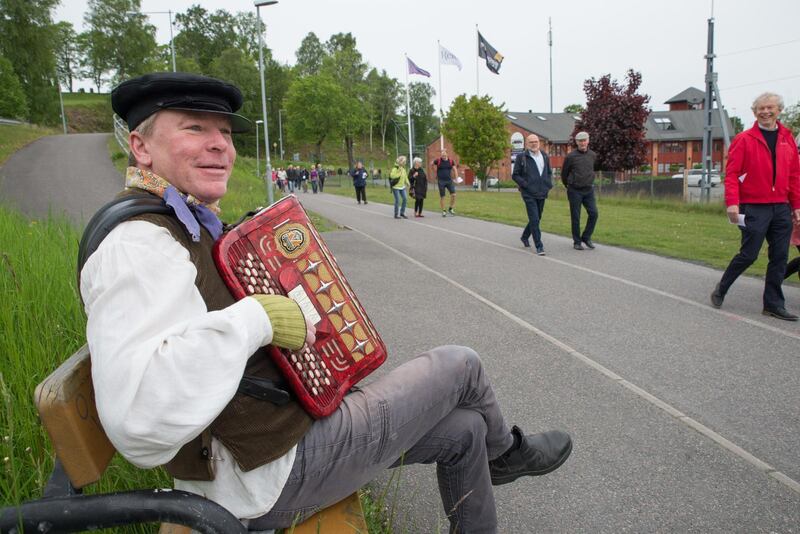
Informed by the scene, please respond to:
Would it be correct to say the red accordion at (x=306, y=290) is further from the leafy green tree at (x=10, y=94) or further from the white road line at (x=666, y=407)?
the leafy green tree at (x=10, y=94)

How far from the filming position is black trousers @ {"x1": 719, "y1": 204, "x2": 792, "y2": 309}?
616 cm

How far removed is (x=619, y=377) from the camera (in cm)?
468

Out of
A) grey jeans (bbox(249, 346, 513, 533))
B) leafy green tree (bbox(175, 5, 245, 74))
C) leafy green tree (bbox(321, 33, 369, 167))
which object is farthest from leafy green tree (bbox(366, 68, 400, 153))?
grey jeans (bbox(249, 346, 513, 533))

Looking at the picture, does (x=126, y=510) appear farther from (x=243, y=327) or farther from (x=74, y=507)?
(x=243, y=327)

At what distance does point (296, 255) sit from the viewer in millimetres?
1984

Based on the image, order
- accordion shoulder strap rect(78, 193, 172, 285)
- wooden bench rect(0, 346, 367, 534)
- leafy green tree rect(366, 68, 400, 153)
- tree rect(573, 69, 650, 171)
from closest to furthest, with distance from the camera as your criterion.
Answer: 1. wooden bench rect(0, 346, 367, 534)
2. accordion shoulder strap rect(78, 193, 172, 285)
3. tree rect(573, 69, 650, 171)
4. leafy green tree rect(366, 68, 400, 153)

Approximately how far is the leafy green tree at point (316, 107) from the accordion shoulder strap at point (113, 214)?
7249cm

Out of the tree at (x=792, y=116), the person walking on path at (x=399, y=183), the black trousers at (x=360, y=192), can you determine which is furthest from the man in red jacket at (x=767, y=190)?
the tree at (x=792, y=116)

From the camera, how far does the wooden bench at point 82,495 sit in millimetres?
1385

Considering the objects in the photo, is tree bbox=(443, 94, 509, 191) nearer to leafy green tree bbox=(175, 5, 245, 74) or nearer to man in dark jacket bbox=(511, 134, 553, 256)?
man in dark jacket bbox=(511, 134, 553, 256)

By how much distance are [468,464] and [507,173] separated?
72.9 m

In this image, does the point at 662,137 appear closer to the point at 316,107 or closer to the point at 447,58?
the point at 316,107

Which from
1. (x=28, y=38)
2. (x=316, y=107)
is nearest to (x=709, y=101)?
(x=28, y=38)

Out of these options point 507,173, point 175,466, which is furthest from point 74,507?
point 507,173
